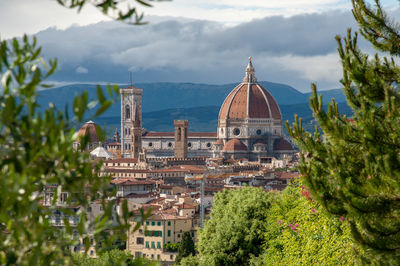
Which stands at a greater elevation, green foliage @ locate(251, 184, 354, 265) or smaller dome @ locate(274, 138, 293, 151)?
smaller dome @ locate(274, 138, 293, 151)

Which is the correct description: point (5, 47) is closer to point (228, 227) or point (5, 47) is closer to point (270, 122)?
point (228, 227)

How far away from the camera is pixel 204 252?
3322 centimetres

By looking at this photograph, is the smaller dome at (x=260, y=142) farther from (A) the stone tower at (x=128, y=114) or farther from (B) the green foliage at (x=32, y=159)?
(B) the green foliage at (x=32, y=159)

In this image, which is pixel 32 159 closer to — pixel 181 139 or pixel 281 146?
pixel 281 146

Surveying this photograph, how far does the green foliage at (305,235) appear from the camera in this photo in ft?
59.6

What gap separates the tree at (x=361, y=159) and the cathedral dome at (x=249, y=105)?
154m

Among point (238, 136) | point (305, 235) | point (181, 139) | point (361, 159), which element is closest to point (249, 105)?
point (238, 136)

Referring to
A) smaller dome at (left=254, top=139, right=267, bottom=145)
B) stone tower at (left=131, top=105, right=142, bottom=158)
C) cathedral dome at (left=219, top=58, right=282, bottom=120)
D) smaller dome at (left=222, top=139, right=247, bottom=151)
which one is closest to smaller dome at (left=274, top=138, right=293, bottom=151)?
smaller dome at (left=254, top=139, right=267, bottom=145)

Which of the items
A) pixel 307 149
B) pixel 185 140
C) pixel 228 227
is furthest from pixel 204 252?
pixel 185 140

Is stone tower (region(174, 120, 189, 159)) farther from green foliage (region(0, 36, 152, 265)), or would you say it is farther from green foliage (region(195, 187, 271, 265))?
green foliage (region(0, 36, 152, 265))

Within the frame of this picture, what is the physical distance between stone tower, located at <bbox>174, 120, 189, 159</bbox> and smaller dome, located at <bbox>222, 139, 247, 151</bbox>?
10529 mm

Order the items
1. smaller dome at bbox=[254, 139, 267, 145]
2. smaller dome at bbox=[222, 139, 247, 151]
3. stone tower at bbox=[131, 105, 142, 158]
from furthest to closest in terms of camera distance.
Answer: stone tower at bbox=[131, 105, 142, 158] < smaller dome at bbox=[254, 139, 267, 145] < smaller dome at bbox=[222, 139, 247, 151]

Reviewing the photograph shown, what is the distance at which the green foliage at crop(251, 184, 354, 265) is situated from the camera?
18180mm

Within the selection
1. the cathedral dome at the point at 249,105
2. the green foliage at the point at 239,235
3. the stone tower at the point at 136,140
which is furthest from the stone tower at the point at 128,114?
the green foliage at the point at 239,235
